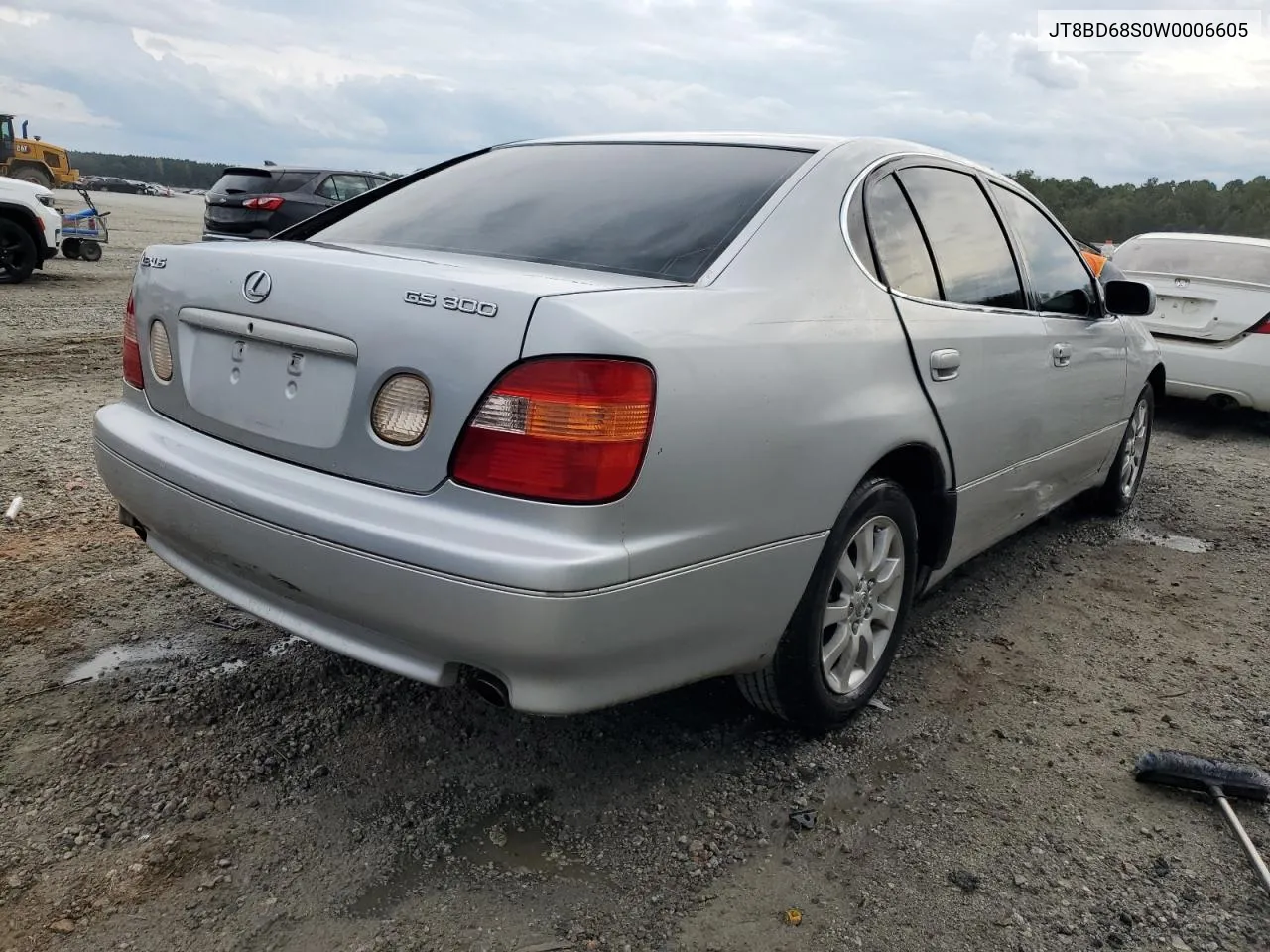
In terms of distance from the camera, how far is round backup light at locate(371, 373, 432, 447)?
2008mm

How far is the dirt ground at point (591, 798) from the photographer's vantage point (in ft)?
6.70

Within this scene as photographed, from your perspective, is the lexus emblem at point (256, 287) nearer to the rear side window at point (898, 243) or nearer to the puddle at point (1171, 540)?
the rear side window at point (898, 243)

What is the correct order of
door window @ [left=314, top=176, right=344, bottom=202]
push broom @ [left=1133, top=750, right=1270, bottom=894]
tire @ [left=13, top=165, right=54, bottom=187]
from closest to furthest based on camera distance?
push broom @ [left=1133, top=750, right=1270, bottom=894] → door window @ [left=314, top=176, right=344, bottom=202] → tire @ [left=13, top=165, right=54, bottom=187]

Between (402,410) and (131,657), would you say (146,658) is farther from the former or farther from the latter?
(402,410)

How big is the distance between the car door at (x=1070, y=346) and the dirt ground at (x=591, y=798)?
0.68 m

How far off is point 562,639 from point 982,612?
2.33m

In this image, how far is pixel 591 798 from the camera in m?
2.45

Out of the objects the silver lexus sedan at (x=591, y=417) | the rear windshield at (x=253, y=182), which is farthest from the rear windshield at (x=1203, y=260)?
the rear windshield at (x=253, y=182)

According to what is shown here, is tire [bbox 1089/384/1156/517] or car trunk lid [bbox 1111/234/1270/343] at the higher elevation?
car trunk lid [bbox 1111/234/1270/343]

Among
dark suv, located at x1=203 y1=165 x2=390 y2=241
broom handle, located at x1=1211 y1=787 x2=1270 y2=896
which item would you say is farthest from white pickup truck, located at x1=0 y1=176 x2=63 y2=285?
broom handle, located at x1=1211 y1=787 x2=1270 y2=896

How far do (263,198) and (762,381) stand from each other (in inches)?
543

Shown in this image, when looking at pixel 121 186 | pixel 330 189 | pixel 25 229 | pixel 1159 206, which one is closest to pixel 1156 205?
pixel 1159 206

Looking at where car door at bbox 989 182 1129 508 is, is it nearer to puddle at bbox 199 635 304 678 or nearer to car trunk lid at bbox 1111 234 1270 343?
puddle at bbox 199 635 304 678

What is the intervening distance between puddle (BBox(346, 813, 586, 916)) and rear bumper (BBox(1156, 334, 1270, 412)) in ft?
20.6
